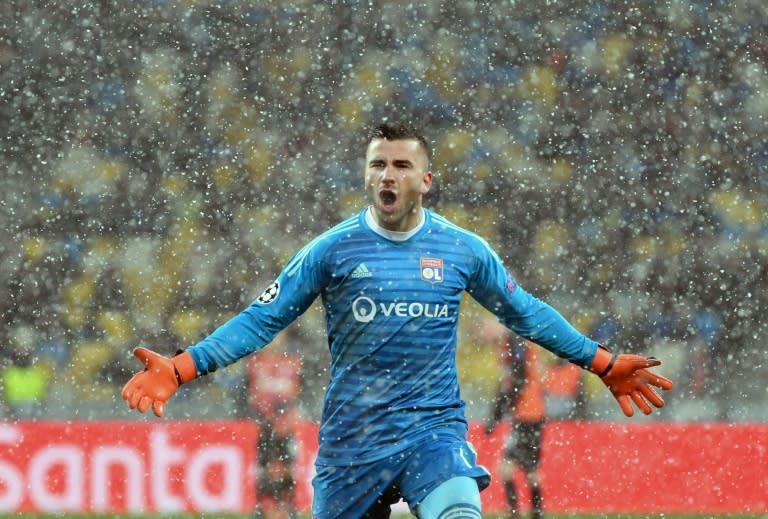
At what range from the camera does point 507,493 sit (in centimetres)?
938

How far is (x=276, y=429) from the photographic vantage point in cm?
928

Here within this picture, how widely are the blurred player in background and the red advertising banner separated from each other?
69cm

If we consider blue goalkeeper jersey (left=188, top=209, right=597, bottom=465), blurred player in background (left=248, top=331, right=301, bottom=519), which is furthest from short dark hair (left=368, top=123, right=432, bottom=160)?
blurred player in background (left=248, top=331, right=301, bottom=519)

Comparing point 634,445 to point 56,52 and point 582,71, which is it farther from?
point 56,52

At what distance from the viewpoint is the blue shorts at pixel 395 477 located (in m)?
4.24

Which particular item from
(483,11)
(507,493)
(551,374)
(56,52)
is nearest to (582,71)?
(483,11)

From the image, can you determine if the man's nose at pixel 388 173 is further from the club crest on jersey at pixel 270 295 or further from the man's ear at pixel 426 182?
the club crest on jersey at pixel 270 295

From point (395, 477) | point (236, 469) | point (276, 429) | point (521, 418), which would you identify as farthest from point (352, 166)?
point (395, 477)

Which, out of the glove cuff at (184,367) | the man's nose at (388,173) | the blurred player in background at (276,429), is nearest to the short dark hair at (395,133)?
the man's nose at (388,173)

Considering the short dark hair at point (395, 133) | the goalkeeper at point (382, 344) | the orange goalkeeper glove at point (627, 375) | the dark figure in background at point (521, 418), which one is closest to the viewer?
the goalkeeper at point (382, 344)

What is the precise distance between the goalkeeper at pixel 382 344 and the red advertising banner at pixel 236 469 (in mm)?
5870

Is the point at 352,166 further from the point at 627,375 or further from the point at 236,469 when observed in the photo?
the point at 627,375

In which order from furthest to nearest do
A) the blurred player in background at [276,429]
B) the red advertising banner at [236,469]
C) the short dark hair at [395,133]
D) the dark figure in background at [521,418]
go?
the red advertising banner at [236,469]
the dark figure in background at [521,418]
the blurred player in background at [276,429]
the short dark hair at [395,133]

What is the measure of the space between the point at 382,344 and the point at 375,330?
0.16 feet
